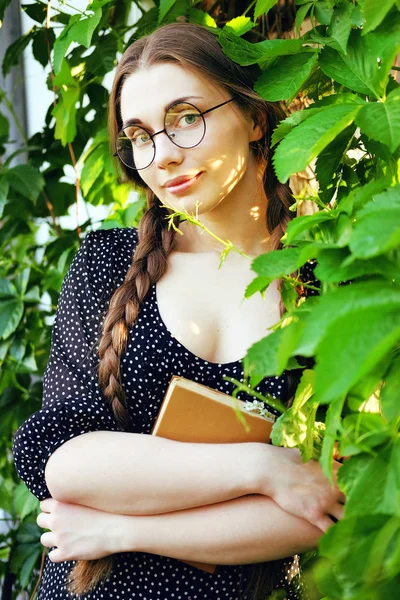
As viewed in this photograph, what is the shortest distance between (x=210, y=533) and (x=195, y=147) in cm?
50

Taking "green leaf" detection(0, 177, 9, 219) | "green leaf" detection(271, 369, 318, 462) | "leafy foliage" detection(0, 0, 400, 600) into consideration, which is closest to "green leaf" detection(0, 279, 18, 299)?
"green leaf" detection(0, 177, 9, 219)

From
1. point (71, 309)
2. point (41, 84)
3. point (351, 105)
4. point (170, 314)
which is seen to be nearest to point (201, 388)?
point (170, 314)

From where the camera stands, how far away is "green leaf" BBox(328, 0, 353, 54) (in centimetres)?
75

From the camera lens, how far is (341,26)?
77 centimetres

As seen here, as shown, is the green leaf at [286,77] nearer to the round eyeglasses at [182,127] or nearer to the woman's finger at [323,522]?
the round eyeglasses at [182,127]

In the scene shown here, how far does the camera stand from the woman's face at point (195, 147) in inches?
39.7

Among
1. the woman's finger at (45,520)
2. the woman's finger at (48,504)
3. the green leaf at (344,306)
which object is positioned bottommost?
the woman's finger at (45,520)

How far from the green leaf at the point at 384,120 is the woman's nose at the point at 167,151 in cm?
39

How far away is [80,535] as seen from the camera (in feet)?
3.35

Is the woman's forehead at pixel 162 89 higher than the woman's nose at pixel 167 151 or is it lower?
higher

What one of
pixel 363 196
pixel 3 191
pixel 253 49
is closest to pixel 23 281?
pixel 3 191

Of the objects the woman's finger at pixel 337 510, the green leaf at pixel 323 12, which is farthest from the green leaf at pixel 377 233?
the woman's finger at pixel 337 510

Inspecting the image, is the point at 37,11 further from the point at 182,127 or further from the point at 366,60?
the point at 366,60

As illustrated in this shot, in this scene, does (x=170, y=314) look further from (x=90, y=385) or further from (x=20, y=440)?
(x=20, y=440)
